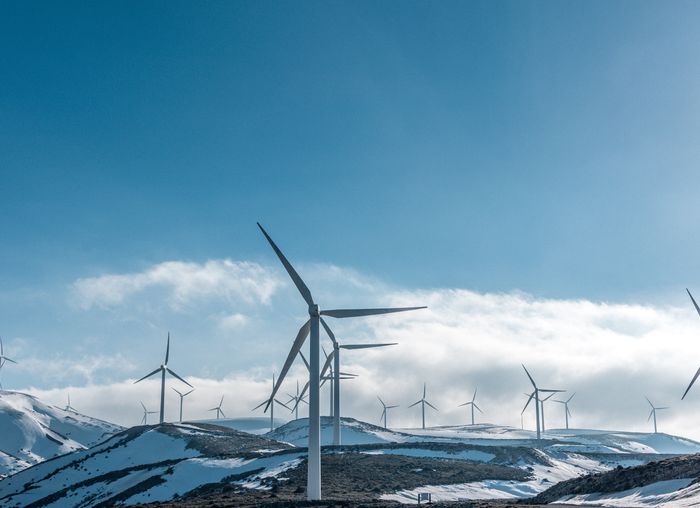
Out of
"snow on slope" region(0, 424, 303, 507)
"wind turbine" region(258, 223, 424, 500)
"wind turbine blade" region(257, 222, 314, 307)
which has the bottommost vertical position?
"snow on slope" region(0, 424, 303, 507)

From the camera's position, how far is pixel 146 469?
90.4 m

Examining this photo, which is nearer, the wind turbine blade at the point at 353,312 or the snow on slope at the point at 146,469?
the wind turbine blade at the point at 353,312

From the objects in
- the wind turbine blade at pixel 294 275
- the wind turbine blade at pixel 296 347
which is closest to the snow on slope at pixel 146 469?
the wind turbine blade at pixel 296 347

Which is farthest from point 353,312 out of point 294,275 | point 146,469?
point 146,469

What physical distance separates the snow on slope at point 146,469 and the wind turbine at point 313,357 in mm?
22412

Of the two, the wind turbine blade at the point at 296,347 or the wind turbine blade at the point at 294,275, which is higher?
the wind turbine blade at the point at 294,275

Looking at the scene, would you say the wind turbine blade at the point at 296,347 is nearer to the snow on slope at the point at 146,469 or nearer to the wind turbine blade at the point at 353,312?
Result: the wind turbine blade at the point at 353,312

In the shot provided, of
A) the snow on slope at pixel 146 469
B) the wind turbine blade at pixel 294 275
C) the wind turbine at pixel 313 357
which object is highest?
the wind turbine blade at pixel 294 275

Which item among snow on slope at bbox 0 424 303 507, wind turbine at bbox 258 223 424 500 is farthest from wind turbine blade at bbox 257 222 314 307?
snow on slope at bbox 0 424 303 507

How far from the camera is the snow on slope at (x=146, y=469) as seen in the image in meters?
77.3

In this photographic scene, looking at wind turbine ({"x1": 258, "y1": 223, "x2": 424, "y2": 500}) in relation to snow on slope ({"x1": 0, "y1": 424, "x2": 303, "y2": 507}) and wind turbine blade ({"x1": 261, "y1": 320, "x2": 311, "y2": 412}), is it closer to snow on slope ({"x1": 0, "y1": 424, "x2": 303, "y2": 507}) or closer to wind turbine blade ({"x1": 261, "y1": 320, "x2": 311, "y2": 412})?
wind turbine blade ({"x1": 261, "y1": 320, "x2": 311, "y2": 412})

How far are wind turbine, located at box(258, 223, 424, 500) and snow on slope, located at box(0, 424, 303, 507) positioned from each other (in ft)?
73.5

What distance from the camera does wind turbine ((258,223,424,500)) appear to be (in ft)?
149

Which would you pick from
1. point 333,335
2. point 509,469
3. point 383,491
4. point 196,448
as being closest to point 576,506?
point 383,491
